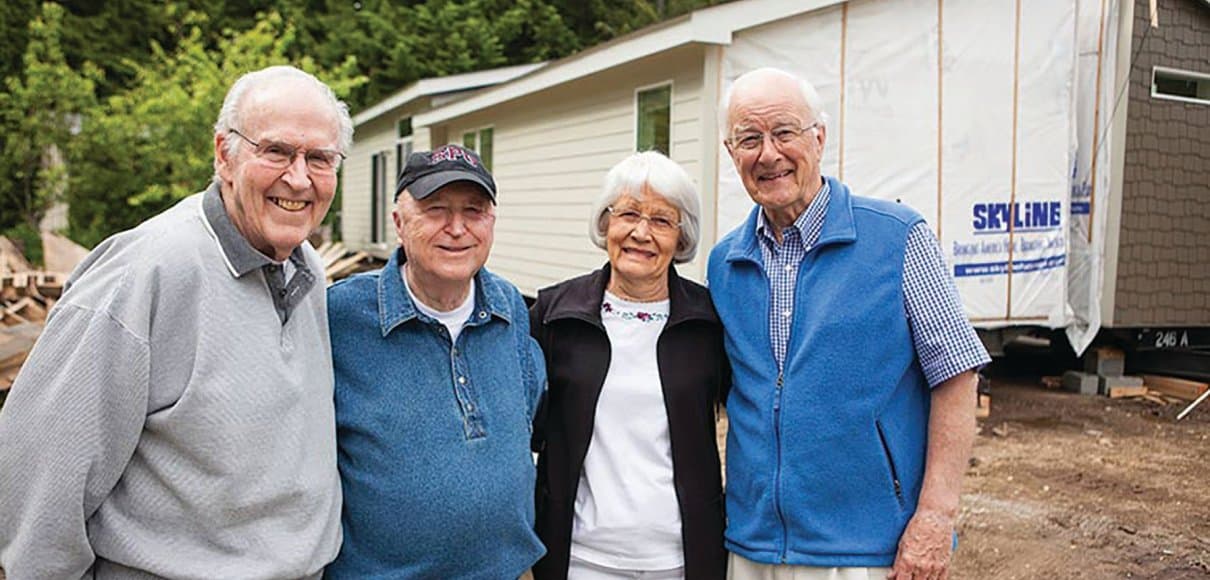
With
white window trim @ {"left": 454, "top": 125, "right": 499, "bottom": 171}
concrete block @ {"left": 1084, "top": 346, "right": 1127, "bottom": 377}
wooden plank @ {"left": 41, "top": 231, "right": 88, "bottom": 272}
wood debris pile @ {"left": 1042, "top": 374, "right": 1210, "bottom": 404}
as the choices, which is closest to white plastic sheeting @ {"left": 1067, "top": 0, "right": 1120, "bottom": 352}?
concrete block @ {"left": 1084, "top": 346, "right": 1127, "bottom": 377}

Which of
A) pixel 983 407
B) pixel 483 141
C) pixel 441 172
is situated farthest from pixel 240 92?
pixel 483 141

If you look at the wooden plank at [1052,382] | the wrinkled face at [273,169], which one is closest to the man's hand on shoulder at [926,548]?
the wrinkled face at [273,169]

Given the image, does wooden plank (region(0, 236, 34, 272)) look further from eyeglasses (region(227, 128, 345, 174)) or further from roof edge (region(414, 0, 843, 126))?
eyeglasses (region(227, 128, 345, 174))

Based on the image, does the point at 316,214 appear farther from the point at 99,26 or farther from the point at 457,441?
the point at 99,26

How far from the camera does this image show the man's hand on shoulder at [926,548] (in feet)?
7.29

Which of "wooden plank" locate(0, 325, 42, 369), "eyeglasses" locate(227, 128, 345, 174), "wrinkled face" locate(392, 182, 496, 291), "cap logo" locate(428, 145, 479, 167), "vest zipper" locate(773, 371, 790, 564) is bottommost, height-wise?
"wooden plank" locate(0, 325, 42, 369)

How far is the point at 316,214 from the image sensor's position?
1966 mm

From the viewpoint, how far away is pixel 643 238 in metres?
2.54

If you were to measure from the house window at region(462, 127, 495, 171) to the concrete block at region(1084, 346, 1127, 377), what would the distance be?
26.2 feet

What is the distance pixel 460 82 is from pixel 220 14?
38.0 feet

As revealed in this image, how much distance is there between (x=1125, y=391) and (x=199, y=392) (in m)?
9.93

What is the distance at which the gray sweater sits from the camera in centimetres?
163

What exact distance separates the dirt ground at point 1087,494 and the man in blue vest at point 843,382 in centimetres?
267

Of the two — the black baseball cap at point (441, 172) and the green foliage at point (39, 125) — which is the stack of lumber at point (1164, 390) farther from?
the green foliage at point (39, 125)
